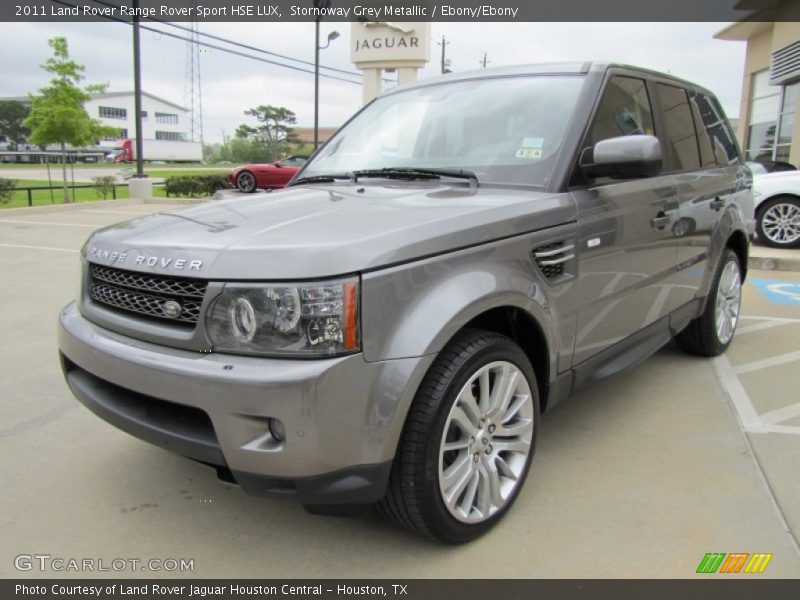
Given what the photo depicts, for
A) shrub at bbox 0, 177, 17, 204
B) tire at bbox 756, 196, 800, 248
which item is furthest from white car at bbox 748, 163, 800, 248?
shrub at bbox 0, 177, 17, 204

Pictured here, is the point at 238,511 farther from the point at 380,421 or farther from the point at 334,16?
the point at 334,16

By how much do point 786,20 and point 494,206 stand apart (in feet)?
61.0

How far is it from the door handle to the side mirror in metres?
0.54

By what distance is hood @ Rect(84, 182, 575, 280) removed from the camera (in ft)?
6.62

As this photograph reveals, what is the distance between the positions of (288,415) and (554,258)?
136cm

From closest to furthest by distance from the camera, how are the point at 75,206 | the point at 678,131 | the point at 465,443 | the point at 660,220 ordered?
the point at 465,443 < the point at 660,220 < the point at 678,131 < the point at 75,206

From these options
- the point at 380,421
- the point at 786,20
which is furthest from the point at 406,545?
the point at 786,20

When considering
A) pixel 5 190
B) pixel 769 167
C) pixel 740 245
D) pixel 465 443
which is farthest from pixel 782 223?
pixel 5 190

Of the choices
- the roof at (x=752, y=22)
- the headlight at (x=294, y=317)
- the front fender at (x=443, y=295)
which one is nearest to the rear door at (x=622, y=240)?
the front fender at (x=443, y=295)

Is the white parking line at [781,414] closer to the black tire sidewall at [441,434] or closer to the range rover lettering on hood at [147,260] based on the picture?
the black tire sidewall at [441,434]

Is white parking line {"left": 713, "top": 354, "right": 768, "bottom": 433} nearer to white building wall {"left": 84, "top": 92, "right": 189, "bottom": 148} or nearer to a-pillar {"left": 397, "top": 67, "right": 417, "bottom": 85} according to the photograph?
a-pillar {"left": 397, "top": 67, "right": 417, "bottom": 85}

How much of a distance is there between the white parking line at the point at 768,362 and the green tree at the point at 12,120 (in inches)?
4011

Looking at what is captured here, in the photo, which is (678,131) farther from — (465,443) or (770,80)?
(770,80)

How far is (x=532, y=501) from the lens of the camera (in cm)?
276
